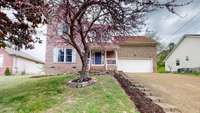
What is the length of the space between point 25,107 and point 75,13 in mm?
5560

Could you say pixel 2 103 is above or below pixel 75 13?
below

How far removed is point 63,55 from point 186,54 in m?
20.8

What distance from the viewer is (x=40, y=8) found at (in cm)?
1113

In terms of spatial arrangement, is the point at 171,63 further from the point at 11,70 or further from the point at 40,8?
the point at 40,8

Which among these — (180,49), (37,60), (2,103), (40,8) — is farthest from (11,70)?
(40,8)

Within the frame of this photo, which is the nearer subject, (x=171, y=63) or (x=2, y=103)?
(x=2, y=103)

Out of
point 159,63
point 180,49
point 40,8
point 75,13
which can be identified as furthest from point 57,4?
point 159,63

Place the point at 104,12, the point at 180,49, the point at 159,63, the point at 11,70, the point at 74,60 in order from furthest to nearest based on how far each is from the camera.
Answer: the point at 159,63 < the point at 180,49 < the point at 11,70 < the point at 74,60 < the point at 104,12

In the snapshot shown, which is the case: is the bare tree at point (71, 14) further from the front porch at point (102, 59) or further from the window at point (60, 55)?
the front porch at point (102, 59)

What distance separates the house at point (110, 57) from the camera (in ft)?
111

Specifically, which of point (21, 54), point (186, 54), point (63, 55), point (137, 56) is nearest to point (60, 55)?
point (63, 55)

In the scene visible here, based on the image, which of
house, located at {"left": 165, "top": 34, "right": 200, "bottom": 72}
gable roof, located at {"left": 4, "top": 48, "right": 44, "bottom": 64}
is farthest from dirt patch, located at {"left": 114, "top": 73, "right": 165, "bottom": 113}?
gable roof, located at {"left": 4, "top": 48, "right": 44, "bottom": 64}

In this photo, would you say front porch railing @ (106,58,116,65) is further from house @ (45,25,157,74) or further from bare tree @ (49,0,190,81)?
bare tree @ (49,0,190,81)

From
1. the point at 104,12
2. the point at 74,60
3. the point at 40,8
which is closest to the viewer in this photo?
the point at 40,8
